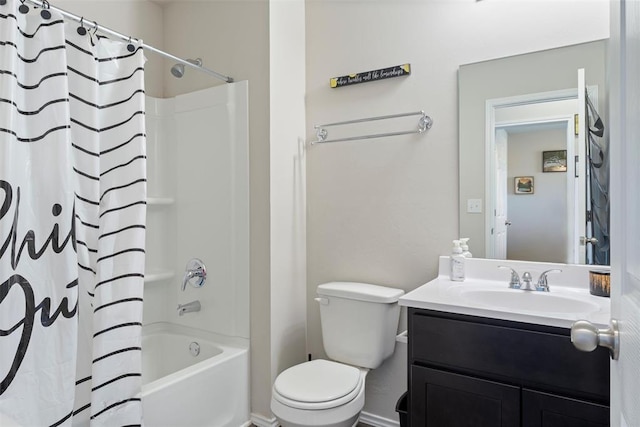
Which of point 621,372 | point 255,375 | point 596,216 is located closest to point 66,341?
point 255,375

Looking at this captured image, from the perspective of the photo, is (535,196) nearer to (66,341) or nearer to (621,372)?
(621,372)

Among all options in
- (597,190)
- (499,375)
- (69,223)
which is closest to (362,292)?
(499,375)

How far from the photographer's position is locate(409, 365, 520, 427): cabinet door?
1.32m

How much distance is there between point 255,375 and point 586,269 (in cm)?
169

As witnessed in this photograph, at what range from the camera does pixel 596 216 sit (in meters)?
1.62

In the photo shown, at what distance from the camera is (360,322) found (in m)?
1.95

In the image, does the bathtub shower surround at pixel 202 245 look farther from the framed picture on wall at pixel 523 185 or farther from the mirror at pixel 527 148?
the framed picture on wall at pixel 523 185

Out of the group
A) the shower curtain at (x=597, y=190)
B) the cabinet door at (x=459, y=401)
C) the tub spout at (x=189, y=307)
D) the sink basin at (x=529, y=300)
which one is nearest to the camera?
the cabinet door at (x=459, y=401)

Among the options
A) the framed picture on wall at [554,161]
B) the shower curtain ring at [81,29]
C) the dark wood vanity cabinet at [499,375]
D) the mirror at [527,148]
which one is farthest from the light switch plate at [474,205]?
the shower curtain ring at [81,29]

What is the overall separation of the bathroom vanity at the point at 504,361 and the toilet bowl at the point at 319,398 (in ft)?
0.89

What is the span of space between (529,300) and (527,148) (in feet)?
2.24

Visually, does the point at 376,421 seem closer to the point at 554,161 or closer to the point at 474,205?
the point at 474,205

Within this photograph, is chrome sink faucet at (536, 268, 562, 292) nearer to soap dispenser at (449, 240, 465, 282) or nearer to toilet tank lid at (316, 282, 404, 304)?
soap dispenser at (449, 240, 465, 282)

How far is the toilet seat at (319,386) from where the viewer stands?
5.21ft
